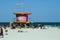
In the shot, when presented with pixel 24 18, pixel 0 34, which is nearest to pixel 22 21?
pixel 24 18

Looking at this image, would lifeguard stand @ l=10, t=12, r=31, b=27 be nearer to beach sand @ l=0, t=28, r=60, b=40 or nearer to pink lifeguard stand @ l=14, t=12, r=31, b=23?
pink lifeguard stand @ l=14, t=12, r=31, b=23

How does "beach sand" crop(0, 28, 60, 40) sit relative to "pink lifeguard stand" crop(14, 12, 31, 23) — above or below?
below

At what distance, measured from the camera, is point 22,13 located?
4391 cm

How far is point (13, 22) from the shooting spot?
139 feet

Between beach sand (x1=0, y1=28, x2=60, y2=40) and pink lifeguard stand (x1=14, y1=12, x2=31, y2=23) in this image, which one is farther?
pink lifeguard stand (x1=14, y1=12, x2=31, y2=23)

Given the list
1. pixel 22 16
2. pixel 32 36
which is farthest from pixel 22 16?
pixel 32 36

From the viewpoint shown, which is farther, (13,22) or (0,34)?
(13,22)

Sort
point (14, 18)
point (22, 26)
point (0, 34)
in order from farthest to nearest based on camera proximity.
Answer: point (14, 18), point (22, 26), point (0, 34)

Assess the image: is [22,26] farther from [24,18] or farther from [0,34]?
[0,34]

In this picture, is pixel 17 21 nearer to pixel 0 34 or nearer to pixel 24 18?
pixel 24 18

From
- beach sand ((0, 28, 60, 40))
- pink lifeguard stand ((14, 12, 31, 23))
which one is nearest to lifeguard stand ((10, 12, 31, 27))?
pink lifeguard stand ((14, 12, 31, 23))

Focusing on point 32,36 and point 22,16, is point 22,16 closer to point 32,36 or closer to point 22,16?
point 22,16

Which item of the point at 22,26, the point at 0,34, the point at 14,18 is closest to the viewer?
the point at 0,34

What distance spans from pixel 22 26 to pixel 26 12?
4.07m
